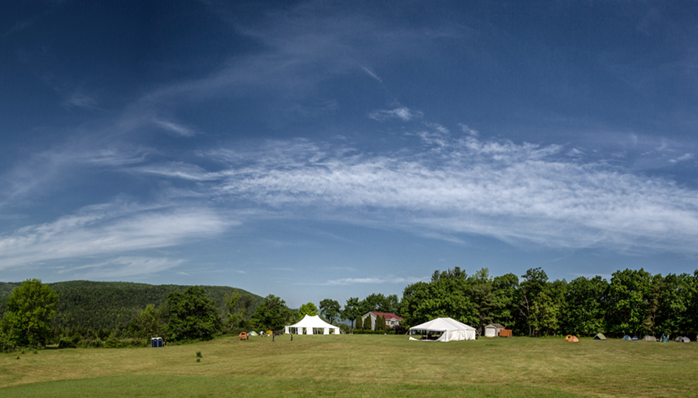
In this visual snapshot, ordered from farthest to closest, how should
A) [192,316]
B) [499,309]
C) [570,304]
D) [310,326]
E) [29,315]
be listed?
1. [310,326]
2. [499,309]
3. [570,304]
4. [192,316]
5. [29,315]

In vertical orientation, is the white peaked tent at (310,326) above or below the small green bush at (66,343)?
above

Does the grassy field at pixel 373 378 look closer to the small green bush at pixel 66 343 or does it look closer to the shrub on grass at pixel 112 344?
the shrub on grass at pixel 112 344

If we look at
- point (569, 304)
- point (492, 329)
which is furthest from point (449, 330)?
point (569, 304)

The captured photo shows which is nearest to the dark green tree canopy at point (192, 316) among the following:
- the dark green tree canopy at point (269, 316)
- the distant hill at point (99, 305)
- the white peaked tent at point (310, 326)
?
the dark green tree canopy at point (269, 316)

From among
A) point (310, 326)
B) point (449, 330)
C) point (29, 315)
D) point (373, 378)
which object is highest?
point (29, 315)

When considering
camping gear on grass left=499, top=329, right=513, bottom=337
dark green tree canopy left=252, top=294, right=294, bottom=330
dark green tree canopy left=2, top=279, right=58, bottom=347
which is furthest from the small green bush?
camping gear on grass left=499, top=329, right=513, bottom=337

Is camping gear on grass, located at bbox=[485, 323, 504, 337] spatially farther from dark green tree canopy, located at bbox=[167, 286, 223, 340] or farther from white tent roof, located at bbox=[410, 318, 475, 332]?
dark green tree canopy, located at bbox=[167, 286, 223, 340]

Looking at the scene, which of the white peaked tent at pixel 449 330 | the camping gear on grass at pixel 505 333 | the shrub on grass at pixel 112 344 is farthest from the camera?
the camping gear on grass at pixel 505 333

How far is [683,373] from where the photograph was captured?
2403 centimetres

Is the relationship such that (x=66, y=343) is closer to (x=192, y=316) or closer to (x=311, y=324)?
(x=192, y=316)

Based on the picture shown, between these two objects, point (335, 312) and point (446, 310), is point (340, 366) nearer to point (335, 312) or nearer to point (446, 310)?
point (446, 310)

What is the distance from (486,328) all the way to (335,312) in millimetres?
61973

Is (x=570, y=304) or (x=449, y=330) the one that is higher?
(x=570, y=304)

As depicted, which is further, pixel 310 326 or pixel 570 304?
pixel 310 326
